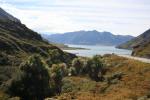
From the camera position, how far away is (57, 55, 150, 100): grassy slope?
64.3 meters

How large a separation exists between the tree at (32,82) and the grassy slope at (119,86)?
8107 millimetres

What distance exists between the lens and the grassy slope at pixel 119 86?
211 ft

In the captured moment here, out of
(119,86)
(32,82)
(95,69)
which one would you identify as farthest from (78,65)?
(119,86)

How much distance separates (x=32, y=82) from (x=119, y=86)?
71.6 feet

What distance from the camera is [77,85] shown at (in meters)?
103

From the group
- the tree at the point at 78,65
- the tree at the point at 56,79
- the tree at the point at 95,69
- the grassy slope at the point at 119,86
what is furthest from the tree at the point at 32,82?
the tree at the point at 78,65

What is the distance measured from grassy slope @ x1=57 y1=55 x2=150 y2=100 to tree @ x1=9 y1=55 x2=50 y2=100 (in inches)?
319

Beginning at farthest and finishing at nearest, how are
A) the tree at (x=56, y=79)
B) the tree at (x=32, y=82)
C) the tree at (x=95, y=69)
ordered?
the tree at (x=95, y=69) < the tree at (x=56, y=79) < the tree at (x=32, y=82)

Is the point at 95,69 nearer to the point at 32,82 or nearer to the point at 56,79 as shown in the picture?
the point at 56,79

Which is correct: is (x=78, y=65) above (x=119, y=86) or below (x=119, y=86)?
above

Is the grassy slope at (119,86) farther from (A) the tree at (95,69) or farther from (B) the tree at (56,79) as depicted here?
(B) the tree at (56,79)

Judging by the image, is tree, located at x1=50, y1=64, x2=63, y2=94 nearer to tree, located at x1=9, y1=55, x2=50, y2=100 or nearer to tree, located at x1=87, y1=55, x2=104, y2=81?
tree, located at x1=9, y1=55, x2=50, y2=100

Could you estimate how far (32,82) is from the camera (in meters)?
91.8

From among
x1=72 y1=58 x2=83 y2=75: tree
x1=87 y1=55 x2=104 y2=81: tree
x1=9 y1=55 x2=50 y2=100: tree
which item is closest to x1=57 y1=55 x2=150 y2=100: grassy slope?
x1=87 y1=55 x2=104 y2=81: tree
